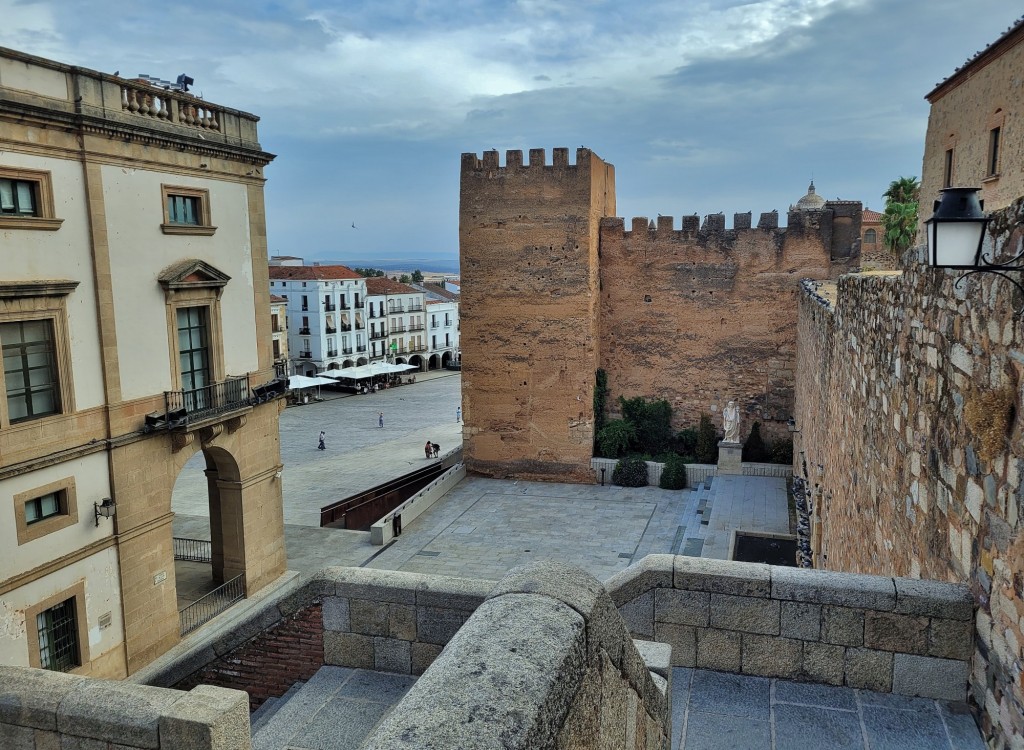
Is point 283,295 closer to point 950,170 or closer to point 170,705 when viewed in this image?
point 950,170

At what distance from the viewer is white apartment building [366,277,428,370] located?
178ft

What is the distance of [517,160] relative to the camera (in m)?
24.6

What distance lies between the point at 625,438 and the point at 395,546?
31.6 feet

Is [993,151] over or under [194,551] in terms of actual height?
over

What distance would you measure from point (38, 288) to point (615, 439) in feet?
60.4

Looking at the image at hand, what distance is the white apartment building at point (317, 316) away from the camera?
4950 centimetres

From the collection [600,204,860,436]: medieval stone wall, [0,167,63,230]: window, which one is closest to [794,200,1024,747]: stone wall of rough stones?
[0,167,63,230]: window

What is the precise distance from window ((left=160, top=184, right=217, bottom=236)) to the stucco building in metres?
0.03

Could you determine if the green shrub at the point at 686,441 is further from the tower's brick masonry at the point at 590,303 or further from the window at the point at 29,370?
the window at the point at 29,370

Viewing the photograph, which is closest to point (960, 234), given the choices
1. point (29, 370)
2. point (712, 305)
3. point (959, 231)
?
point (959, 231)

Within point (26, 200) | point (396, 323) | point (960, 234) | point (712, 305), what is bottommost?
point (396, 323)

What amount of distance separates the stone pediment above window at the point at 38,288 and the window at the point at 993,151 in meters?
19.6

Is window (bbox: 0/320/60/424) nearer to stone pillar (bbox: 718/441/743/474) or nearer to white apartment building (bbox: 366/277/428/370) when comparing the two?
stone pillar (bbox: 718/441/743/474)

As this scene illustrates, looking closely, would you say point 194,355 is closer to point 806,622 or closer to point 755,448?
point 806,622
